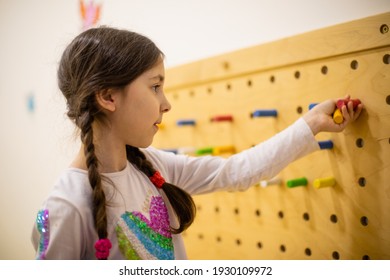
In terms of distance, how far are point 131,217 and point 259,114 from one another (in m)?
0.30

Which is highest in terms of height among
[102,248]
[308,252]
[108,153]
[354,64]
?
[354,64]

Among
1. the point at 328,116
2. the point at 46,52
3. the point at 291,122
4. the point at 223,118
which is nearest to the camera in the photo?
the point at 328,116

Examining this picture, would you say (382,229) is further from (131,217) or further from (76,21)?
(76,21)

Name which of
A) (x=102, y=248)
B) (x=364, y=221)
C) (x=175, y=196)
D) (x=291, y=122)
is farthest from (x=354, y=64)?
(x=102, y=248)

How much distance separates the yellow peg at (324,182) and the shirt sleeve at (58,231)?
0.38 m

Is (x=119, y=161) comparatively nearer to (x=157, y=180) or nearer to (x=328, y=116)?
(x=157, y=180)

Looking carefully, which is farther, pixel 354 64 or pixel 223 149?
pixel 223 149

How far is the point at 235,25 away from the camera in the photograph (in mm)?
805

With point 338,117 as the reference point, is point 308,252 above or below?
below

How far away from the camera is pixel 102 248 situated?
503 millimetres

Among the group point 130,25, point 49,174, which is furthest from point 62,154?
point 130,25

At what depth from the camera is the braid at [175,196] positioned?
632 millimetres

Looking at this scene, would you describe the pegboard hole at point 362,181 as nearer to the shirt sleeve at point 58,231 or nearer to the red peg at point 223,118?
the red peg at point 223,118

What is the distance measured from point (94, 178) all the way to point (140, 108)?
129 mm
